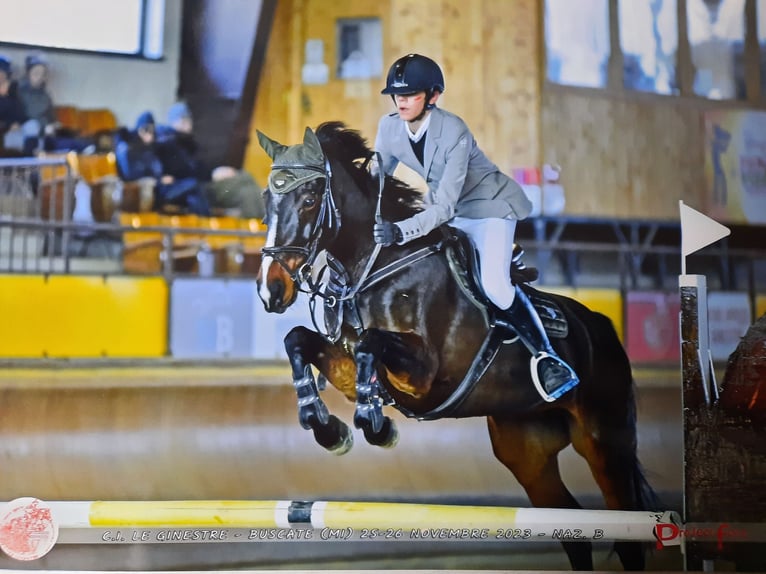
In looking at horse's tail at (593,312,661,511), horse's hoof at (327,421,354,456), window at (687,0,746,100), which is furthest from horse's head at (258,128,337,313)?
window at (687,0,746,100)

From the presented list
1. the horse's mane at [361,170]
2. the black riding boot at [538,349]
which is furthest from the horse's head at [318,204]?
the black riding boot at [538,349]

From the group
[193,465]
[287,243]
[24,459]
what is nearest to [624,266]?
[287,243]

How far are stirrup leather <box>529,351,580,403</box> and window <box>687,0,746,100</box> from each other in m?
1.16

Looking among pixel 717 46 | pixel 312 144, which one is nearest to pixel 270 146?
pixel 312 144

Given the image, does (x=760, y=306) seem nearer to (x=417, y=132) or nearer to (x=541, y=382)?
(x=541, y=382)

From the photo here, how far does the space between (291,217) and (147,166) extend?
518 millimetres

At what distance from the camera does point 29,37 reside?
7.97ft

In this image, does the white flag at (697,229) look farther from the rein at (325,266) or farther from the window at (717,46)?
→ the rein at (325,266)

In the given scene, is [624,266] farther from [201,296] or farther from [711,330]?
[201,296]

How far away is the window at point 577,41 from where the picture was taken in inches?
102

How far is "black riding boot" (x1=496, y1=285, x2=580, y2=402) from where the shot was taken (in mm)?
2498

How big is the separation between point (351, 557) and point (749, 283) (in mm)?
1764

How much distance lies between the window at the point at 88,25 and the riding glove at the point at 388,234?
97 centimetres

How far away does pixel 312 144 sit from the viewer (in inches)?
96.4
